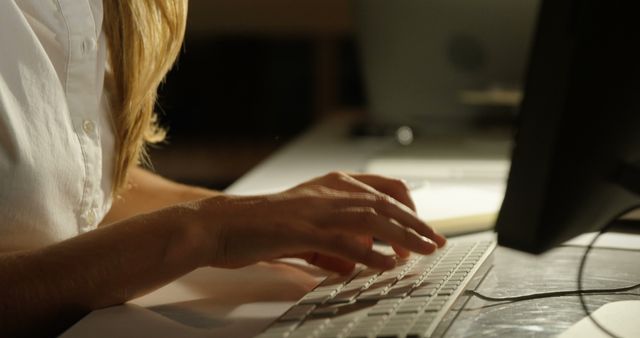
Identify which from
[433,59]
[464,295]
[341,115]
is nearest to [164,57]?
[464,295]

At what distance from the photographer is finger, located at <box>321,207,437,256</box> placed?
83cm

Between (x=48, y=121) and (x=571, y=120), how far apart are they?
0.49 meters

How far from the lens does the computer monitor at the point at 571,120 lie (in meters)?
0.67

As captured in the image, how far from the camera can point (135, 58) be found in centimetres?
109

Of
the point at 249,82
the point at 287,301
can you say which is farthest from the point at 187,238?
the point at 249,82

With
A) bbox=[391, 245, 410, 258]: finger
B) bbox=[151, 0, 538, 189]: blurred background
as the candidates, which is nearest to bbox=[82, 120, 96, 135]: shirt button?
bbox=[391, 245, 410, 258]: finger

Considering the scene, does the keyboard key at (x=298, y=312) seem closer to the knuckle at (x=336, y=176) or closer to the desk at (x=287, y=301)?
the desk at (x=287, y=301)

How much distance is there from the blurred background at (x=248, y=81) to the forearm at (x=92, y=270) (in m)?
2.31

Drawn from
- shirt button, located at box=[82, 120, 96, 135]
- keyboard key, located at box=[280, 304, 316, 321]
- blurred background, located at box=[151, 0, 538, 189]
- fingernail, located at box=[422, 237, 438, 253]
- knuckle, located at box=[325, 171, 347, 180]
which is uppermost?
shirt button, located at box=[82, 120, 96, 135]

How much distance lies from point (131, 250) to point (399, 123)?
1241 millimetres

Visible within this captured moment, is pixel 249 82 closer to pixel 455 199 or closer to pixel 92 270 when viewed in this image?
pixel 455 199

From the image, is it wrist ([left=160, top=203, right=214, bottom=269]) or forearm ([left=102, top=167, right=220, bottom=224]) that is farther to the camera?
forearm ([left=102, top=167, right=220, bottom=224])

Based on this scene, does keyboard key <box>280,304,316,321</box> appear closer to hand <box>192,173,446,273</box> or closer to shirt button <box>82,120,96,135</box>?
hand <box>192,173,446,273</box>

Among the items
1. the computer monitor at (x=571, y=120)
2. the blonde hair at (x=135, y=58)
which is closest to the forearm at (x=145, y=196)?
the blonde hair at (x=135, y=58)
